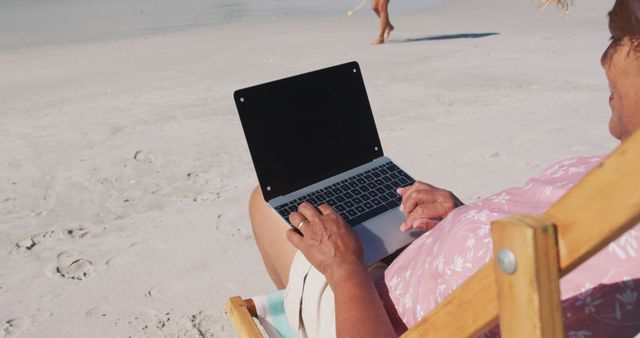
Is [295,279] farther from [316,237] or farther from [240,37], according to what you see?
[240,37]

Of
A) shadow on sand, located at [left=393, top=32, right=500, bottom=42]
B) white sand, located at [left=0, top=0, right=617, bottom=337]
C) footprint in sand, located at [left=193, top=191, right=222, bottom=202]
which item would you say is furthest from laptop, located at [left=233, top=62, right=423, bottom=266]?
shadow on sand, located at [left=393, top=32, right=500, bottom=42]

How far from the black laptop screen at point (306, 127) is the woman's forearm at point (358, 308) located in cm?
55

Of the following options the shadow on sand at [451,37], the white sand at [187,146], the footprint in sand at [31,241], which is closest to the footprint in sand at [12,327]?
the white sand at [187,146]

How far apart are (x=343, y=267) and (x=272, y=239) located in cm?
46

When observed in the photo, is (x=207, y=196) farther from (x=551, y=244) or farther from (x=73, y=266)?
(x=551, y=244)

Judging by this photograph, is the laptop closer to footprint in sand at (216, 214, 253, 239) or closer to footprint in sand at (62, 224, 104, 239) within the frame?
footprint in sand at (216, 214, 253, 239)

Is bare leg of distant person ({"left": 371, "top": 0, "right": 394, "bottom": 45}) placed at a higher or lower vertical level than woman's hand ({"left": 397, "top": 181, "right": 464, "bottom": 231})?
higher

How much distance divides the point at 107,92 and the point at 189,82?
32.2 inches

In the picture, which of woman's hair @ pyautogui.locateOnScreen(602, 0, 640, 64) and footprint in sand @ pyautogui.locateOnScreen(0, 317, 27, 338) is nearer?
woman's hair @ pyautogui.locateOnScreen(602, 0, 640, 64)

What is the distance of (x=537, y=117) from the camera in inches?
197

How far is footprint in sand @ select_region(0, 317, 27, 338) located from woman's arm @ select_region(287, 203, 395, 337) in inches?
57.4

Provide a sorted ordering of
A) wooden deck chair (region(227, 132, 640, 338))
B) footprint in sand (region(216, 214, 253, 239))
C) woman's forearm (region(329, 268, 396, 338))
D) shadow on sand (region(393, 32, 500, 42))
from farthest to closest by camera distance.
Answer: shadow on sand (region(393, 32, 500, 42)), footprint in sand (region(216, 214, 253, 239)), woman's forearm (region(329, 268, 396, 338)), wooden deck chair (region(227, 132, 640, 338))

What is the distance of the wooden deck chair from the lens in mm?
784

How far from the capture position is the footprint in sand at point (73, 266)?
3.06m
